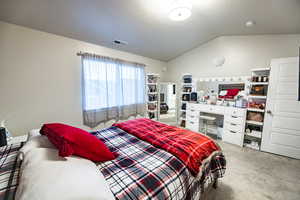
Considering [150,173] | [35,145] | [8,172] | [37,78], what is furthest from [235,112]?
[37,78]

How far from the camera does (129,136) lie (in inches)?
64.7

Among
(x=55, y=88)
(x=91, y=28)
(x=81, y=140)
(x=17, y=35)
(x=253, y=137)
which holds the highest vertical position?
(x=91, y=28)

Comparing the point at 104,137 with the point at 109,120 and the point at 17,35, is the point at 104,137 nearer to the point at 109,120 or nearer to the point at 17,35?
the point at 109,120

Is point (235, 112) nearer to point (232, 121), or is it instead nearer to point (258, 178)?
point (232, 121)

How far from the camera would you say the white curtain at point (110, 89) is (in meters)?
2.82

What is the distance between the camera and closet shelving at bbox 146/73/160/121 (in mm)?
Result: 4027

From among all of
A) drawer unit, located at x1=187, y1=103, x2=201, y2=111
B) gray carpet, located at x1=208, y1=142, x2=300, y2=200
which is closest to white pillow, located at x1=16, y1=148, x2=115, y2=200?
gray carpet, located at x1=208, y1=142, x2=300, y2=200

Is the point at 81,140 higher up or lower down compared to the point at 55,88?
lower down

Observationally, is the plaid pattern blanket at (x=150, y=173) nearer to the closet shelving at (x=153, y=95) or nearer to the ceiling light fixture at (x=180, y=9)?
the ceiling light fixture at (x=180, y=9)

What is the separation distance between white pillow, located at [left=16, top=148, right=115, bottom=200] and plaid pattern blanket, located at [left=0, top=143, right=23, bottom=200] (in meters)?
0.14

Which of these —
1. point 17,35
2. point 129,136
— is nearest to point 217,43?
point 129,136

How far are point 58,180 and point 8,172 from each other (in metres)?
0.58

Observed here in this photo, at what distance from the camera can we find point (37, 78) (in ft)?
7.29

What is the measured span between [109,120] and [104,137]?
1.75 metres
